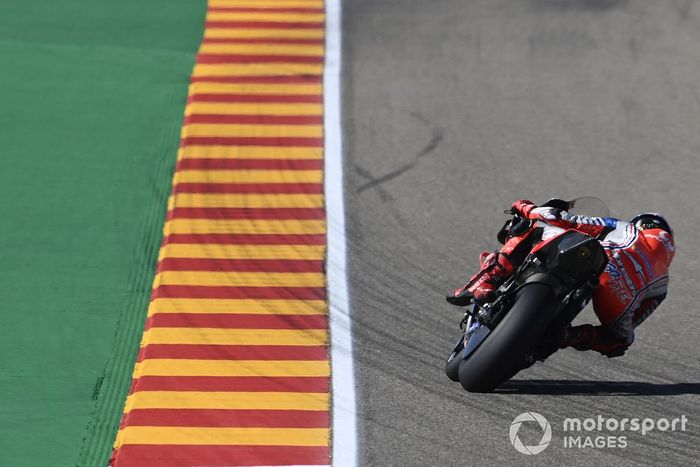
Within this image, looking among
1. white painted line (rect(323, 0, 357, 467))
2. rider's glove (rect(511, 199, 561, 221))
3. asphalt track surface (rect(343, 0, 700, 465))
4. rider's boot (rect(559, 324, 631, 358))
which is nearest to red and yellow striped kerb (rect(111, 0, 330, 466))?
white painted line (rect(323, 0, 357, 467))

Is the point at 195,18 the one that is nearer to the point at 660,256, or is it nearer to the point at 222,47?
the point at 222,47

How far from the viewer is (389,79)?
13109 millimetres

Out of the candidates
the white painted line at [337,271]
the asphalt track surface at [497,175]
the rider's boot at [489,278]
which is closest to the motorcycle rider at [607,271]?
the rider's boot at [489,278]

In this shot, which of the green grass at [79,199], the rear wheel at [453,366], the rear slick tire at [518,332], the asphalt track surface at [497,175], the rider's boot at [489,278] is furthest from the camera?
the green grass at [79,199]

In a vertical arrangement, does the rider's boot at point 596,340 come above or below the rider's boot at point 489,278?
below

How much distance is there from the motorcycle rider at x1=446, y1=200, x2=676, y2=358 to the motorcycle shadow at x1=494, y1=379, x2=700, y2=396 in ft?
1.23

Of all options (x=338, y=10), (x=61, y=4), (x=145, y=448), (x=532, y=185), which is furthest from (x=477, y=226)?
(x=61, y=4)

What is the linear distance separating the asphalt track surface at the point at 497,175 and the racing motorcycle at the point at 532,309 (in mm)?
543

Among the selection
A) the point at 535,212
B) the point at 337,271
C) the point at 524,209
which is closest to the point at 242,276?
the point at 337,271

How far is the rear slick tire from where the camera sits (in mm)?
6809

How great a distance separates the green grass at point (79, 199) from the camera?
7828mm

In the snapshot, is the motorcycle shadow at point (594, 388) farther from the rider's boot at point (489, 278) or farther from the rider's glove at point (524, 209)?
the rider's glove at point (524, 209)

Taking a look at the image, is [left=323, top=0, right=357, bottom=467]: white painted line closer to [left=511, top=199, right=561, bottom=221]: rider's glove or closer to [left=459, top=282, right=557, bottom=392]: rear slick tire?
[left=459, top=282, right=557, bottom=392]: rear slick tire

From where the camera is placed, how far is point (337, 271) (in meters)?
9.59
